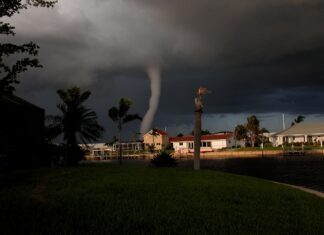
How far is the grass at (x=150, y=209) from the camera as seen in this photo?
9320 millimetres

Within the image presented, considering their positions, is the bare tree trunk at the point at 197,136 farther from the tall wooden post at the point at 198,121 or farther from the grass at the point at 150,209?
the grass at the point at 150,209

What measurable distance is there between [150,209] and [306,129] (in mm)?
→ 103671

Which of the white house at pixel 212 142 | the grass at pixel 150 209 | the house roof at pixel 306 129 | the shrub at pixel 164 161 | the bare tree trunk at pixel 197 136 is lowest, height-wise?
the grass at pixel 150 209

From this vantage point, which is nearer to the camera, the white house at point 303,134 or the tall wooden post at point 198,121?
the tall wooden post at point 198,121

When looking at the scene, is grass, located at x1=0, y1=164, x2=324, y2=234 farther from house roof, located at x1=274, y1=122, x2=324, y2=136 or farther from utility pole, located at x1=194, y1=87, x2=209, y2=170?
house roof, located at x1=274, y1=122, x2=324, y2=136

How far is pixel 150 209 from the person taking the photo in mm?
11492

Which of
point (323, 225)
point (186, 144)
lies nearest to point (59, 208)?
point (323, 225)

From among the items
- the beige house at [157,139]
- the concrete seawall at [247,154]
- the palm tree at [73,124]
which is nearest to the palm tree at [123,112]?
the palm tree at [73,124]

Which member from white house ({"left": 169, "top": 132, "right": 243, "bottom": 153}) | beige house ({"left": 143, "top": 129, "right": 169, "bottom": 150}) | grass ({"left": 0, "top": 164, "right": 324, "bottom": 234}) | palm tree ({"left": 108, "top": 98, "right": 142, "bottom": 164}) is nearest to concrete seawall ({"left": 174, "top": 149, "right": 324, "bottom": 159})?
white house ({"left": 169, "top": 132, "right": 243, "bottom": 153})

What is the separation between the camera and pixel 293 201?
1538 centimetres

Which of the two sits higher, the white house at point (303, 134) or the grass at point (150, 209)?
the white house at point (303, 134)

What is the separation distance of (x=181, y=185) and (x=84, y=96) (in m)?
23.2

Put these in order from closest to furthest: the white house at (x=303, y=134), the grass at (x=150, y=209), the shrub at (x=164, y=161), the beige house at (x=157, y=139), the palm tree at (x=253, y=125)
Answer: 1. the grass at (x=150, y=209)
2. the shrub at (x=164, y=161)
3. the white house at (x=303, y=134)
4. the palm tree at (x=253, y=125)
5. the beige house at (x=157, y=139)

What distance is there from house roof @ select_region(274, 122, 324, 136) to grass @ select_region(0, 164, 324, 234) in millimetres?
92999
